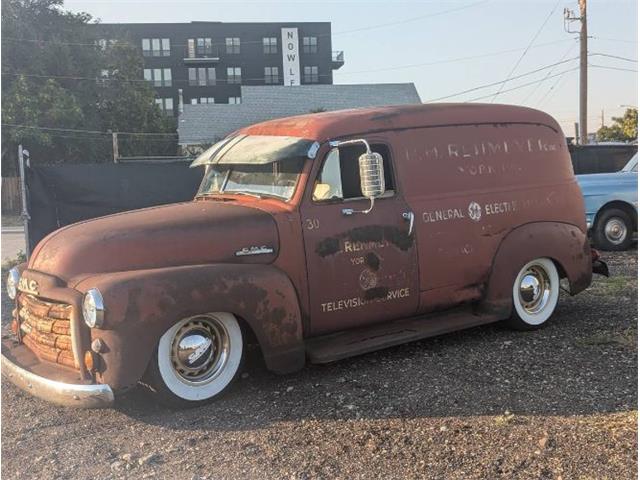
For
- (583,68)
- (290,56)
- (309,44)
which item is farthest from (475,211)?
(309,44)

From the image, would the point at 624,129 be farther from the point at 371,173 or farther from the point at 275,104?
the point at 371,173

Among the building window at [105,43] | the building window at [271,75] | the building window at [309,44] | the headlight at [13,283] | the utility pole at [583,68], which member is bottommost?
the headlight at [13,283]

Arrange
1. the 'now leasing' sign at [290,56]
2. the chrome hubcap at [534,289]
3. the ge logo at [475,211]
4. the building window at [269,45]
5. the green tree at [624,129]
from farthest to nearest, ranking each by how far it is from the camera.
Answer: the building window at [269,45], the 'now leasing' sign at [290,56], the green tree at [624,129], the chrome hubcap at [534,289], the ge logo at [475,211]

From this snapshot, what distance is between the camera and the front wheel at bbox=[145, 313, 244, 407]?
4.23 m

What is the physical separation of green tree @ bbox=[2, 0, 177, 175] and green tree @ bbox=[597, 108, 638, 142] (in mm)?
31482

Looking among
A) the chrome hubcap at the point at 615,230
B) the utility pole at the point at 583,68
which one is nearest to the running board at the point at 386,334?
the chrome hubcap at the point at 615,230

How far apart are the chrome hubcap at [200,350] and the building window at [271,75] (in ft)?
239

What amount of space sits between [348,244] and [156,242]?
1490 millimetres

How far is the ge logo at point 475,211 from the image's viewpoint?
5723mm

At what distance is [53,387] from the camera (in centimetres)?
401

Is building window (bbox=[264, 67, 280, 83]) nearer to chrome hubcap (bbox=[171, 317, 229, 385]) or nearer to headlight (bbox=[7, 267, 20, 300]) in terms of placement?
headlight (bbox=[7, 267, 20, 300])

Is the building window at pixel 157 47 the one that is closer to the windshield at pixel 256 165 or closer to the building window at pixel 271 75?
the building window at pixel 271 75

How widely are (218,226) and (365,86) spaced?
162 feet

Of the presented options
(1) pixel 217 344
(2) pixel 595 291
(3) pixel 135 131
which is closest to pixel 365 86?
(3) pixel 135 131
